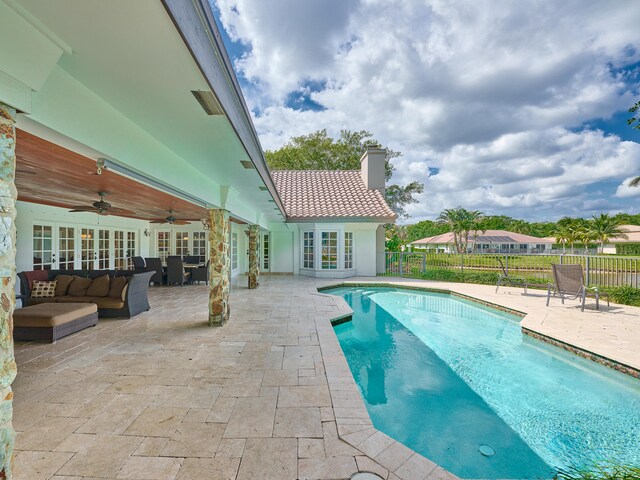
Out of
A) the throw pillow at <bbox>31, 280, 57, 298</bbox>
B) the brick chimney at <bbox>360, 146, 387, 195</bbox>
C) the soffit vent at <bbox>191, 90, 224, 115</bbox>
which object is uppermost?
the brick chimney at <bbox>360, 146, 387, 195</bbox>

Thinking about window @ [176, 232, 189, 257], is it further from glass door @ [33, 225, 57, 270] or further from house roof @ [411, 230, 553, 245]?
house roof @ [411, 230, 553, 245]

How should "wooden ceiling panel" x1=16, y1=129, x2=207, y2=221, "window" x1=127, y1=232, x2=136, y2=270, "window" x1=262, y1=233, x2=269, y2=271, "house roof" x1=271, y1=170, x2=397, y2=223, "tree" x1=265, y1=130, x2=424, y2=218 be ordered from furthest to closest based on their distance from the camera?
"tree" x1=265, y1=130, x2=424, y2=218
"window" x1=262, y1=233, x2=269, y2=271
"house roof" x1=271, y1=170, x2=397, y2=223
"window" x1=127, y1=232, x2=136, y2=270
"wooden ceiling panel" x1=16, y1=129, x2=207, y2=221

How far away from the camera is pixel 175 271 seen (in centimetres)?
1062

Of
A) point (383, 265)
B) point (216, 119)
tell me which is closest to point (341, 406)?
point (216, 119)

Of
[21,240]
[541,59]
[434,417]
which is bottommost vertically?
[434,417]

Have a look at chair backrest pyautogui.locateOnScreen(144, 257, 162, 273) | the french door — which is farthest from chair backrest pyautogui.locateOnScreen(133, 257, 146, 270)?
the french door

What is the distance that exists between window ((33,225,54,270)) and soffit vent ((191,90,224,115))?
28.2 feet

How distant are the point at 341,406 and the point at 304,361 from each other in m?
1.25

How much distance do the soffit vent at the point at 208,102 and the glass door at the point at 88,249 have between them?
9.75 m

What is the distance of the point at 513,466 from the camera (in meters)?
2.63

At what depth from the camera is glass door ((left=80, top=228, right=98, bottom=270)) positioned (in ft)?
31.0

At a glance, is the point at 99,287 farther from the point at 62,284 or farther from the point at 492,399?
the point at 492,399

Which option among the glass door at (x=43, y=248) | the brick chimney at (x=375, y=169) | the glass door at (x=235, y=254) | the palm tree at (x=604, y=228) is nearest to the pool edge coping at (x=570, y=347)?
the brick chimney at (x=375, y=169)

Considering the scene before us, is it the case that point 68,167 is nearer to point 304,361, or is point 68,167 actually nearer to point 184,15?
point 184,15
